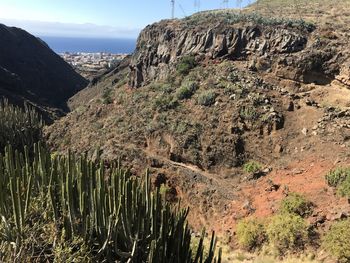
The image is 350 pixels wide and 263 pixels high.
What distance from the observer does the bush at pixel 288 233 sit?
13.2 meters

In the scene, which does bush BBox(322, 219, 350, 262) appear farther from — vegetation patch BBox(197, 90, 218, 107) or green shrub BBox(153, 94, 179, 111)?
green shrub BBox(153, 94, 179, 111)

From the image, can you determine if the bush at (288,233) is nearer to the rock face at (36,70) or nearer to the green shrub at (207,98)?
the green shrub at (207,98)

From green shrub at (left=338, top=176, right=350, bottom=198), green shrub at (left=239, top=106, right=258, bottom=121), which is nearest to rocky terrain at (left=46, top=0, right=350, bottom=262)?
green shrub at (left=239, top=106, right=258, bottom=121)

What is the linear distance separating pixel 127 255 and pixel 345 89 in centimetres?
1764

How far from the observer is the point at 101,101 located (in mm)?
31469

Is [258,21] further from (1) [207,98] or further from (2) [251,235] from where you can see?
(2) [251,235]

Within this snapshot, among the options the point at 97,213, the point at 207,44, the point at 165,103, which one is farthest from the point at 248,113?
the point at 97,213

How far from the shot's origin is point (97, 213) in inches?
344

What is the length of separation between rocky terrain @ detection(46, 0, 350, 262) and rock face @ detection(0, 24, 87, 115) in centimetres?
3155

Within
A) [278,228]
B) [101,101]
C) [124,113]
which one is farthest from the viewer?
[101,101]

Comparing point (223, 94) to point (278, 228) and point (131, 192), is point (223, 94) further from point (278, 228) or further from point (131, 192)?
point (131, 192)

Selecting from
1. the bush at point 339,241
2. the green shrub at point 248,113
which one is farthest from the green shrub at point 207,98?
the bush at point 339,241

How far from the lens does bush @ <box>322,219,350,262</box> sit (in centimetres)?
1174

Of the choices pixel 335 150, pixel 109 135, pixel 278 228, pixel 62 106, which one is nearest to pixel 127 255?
pixel 278 228
